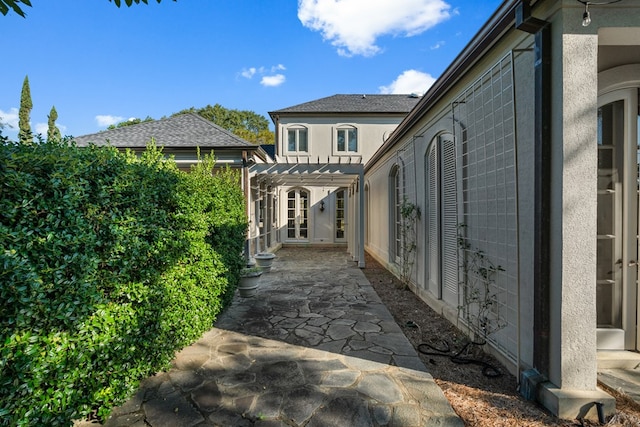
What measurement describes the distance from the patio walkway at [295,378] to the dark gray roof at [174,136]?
5.82 m

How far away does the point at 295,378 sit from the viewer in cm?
307

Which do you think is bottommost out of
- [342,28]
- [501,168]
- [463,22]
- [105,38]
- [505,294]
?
[505,294]

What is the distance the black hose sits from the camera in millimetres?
3174

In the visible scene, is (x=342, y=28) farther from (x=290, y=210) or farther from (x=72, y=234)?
(x=72, y=234)

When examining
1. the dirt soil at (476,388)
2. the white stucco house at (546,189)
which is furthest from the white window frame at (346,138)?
the dirt soil at (476,388)

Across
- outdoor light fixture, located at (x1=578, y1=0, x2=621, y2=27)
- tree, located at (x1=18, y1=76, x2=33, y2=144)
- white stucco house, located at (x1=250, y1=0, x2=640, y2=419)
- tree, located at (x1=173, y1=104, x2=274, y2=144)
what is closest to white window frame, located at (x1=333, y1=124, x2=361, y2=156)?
white stucco house, located at (x1=250, y1=0, x2=640, y2=419)

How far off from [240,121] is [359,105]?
21.4 m

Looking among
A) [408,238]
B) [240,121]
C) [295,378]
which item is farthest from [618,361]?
[240,121]

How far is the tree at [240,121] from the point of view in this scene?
32750mm

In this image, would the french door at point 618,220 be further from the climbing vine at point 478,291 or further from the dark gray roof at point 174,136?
the dark gray roof at point 174,136

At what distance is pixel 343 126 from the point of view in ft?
52.0

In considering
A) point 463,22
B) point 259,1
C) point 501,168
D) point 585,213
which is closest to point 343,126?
point 259,1

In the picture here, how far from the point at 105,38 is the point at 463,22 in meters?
8.54

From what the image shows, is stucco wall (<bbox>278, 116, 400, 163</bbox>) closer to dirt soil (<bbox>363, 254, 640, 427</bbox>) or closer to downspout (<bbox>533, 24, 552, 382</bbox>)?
dirt soil (<bbox>363, 254, 640, 427</bbox>)
